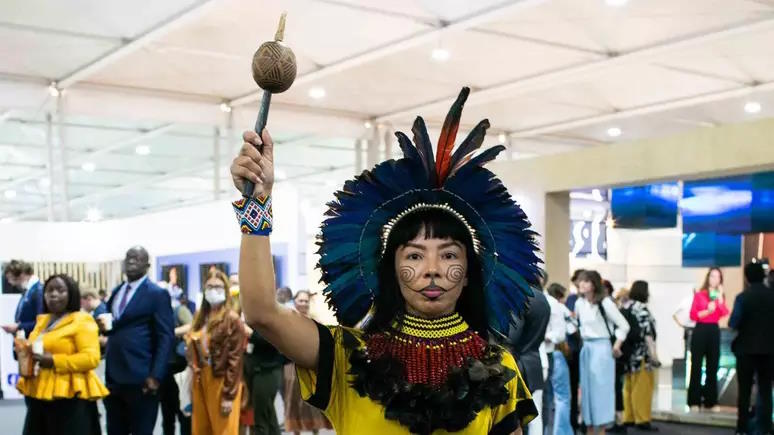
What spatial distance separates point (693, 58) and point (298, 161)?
770 cm

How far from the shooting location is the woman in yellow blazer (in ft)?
17.8

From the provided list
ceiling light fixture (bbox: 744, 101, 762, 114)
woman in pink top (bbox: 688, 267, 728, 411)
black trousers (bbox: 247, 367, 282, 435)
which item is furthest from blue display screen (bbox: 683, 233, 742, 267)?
black trousers (bbox: 247, 367, 282, 435)

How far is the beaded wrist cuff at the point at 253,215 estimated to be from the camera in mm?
1816

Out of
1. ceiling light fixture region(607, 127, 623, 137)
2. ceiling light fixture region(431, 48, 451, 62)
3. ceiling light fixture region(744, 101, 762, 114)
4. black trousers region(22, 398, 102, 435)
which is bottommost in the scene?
black trousers region(22, 398, 102, 435)

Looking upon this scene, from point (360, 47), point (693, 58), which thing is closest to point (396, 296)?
point (360, 47)

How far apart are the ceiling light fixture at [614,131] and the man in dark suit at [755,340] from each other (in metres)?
9.25

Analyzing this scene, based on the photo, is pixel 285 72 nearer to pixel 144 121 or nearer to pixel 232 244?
pixel 232 244

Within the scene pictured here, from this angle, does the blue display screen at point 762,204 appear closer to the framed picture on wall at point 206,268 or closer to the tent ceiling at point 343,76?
the tent ceiling at point 343,76

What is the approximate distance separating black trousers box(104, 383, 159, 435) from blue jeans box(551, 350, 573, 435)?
3.03 meters

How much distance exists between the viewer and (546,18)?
10.7 metres

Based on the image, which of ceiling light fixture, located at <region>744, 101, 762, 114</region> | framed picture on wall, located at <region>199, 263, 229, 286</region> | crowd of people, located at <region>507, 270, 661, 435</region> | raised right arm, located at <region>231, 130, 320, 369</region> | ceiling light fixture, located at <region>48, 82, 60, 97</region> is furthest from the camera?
ceiling light fixture, located at <region>744, 101, 762, 114</region>

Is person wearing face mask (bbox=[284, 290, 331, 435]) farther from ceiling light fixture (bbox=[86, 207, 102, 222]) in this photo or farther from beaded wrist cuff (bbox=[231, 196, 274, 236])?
ceiling light fixture (bbox=[86, 207, 102, 222])

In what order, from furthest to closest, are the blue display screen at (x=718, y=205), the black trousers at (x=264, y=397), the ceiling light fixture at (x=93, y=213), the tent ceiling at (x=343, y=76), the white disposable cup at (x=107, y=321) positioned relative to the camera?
1. the ceiling light fixture at (x=93, y=213)
2. the tent ceiling at (x=343, y=76)
3. the blue display screen at (x=718, y=205)
4. the black trousers at (x=264, y=397)
5. the white disposable cup at (x=107, y=321)

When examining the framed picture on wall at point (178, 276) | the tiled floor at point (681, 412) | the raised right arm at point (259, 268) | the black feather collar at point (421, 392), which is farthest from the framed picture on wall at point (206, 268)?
the raised right arm at point (259, 268)
